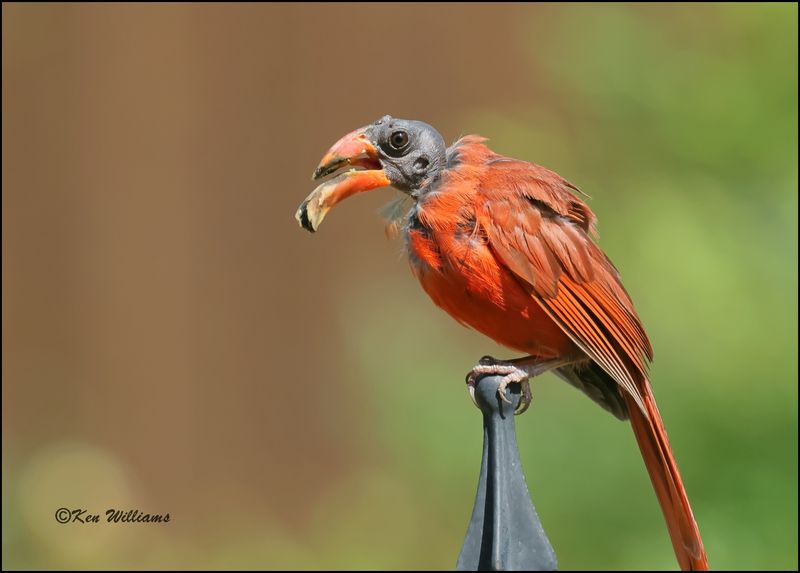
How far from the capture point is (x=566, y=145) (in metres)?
3.84

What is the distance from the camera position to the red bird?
238cm

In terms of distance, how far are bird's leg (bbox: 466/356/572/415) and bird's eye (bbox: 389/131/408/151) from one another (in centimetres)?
55

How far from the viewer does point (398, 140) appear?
2.46m

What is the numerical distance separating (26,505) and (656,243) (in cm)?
254

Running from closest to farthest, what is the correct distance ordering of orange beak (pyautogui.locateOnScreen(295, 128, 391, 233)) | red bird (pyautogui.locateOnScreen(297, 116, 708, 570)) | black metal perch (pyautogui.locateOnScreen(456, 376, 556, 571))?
black metal perch (pyautogui.locateOnScreen(456, 376, 556, 571))
orange beak (pyautogui.locateOnScreen(295, 128, 391, 233))
red bird (pyautogui.locateOnScreen(297, 116, 708, 570))

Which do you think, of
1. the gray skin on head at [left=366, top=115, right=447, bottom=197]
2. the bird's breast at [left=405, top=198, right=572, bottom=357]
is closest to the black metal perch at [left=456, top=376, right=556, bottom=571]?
the bird's breast at [left=405, top=198, right=572, bottom=357]

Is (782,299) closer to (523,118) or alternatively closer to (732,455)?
(732,455)

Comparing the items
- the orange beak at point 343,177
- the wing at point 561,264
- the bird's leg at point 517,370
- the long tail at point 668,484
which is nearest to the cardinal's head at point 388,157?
the orange beak at point 343,177

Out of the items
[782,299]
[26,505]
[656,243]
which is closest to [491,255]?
[656,243]

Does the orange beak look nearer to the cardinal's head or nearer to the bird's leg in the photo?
the cardinal's head

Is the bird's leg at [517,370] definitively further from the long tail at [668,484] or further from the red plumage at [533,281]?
the long tail at [668,484]

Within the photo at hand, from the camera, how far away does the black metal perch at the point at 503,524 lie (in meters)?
1.58

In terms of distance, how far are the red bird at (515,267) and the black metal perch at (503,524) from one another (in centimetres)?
62

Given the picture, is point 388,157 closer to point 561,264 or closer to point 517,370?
point 561,264
